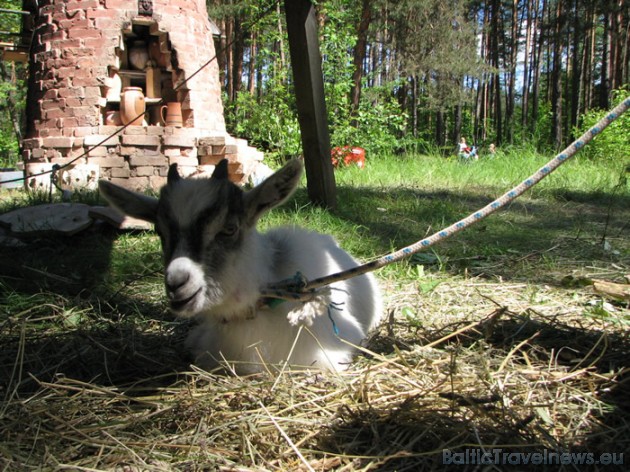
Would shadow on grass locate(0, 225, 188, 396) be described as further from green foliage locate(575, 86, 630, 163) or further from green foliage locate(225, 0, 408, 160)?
green foliage locate(575, 86, 630, 163)

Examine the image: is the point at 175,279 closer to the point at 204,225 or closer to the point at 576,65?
the point at 204,225

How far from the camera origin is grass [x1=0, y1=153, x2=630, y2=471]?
1.61 metres

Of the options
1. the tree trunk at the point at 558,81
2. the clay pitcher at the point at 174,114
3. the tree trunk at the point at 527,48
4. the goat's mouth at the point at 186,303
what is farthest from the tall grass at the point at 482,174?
the tree trunk at the point at 527,48

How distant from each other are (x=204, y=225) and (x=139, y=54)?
10758 millimetres

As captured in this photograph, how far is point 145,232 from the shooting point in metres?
5.01

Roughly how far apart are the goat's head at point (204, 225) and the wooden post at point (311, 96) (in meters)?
2.98

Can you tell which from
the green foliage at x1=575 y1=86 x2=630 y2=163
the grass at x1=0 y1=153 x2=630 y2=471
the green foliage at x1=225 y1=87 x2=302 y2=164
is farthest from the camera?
the green foliage at x1=225 y1=87 x2=302 y2=164

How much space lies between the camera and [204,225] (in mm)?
1991

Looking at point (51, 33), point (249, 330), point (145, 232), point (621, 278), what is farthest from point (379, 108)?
point (249, 330)

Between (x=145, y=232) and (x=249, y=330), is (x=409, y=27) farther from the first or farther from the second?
(x=249, y=330)

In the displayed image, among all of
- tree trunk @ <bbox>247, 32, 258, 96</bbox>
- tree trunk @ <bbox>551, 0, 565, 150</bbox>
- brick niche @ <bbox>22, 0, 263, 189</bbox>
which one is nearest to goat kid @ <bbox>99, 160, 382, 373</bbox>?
brick niche @ <bbox>22, 0, 263, 189</bbox>

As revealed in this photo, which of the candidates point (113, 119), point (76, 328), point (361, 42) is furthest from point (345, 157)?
point (76, 328)

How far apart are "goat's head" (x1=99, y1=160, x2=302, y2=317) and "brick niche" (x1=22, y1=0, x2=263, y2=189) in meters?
7.35

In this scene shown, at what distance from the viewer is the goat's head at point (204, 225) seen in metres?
1.92
